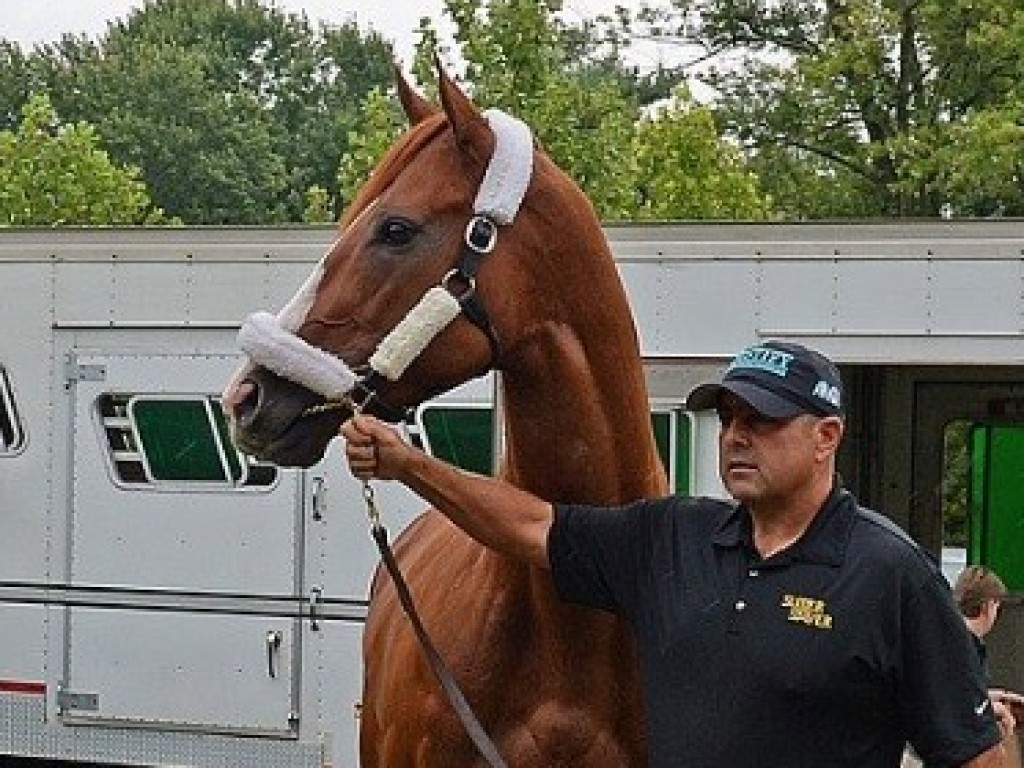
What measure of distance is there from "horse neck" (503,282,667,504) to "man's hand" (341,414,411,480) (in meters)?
0.36

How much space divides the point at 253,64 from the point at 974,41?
144 feet

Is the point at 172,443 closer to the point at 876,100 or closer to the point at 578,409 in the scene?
the point at 578,409

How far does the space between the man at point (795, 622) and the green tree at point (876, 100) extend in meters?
16.3

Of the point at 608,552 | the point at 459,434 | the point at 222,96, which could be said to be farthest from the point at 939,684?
the point at 222,96

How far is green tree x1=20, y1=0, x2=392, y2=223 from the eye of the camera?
1994 inches

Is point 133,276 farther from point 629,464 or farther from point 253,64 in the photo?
point 253,64

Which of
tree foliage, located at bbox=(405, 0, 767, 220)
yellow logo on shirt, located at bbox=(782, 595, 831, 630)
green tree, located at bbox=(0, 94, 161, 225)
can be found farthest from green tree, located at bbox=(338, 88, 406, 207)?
yellow logo on shirt, located at bbox=(782, 595, 831, 630)

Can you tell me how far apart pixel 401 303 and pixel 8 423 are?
528cm

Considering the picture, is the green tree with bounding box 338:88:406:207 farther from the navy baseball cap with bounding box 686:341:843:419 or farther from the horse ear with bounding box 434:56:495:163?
the navy baseball cap with bounding box 686:341:843:419

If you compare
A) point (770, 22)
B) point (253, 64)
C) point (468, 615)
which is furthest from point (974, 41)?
point (253, 64)

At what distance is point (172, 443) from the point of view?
26.7ft

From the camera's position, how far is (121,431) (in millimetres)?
8266

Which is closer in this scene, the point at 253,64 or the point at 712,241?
the point at 712,241

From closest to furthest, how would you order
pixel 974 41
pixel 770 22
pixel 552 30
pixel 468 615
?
1. pixel 468 615
2. pixel 552 30
3. pixel 974 41
4. pixel 770 22
